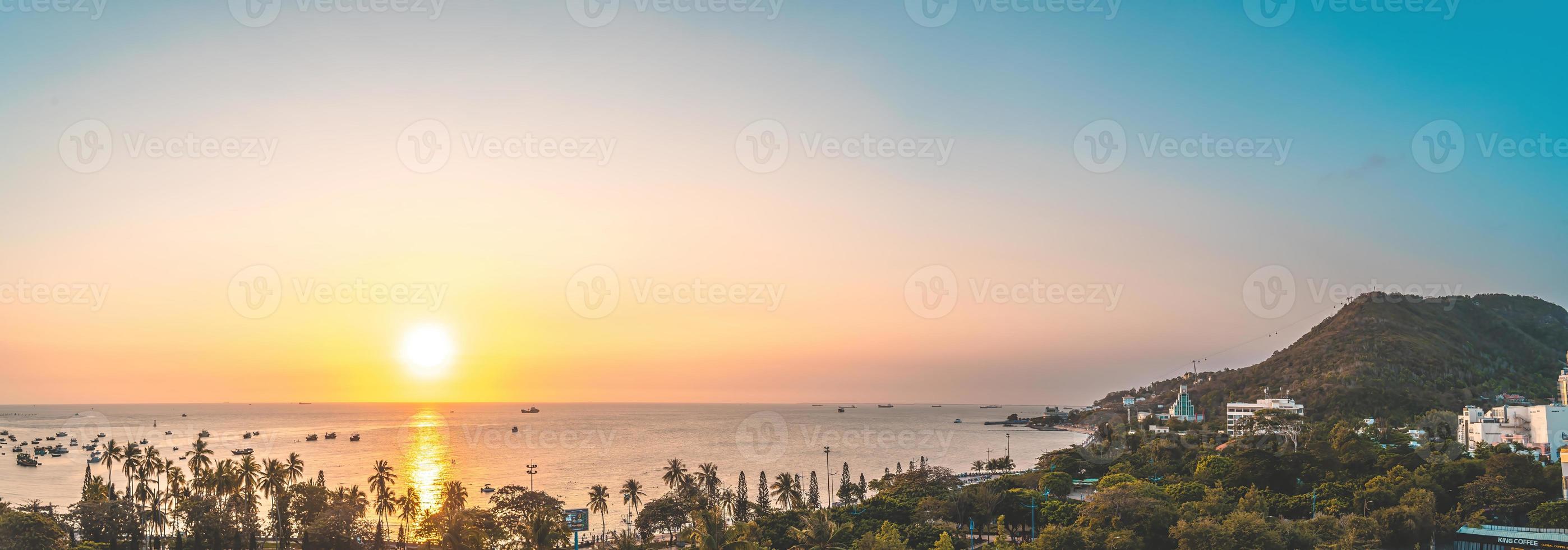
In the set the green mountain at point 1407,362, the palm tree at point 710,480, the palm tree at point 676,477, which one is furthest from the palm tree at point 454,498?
the green mountain at point 1407,362

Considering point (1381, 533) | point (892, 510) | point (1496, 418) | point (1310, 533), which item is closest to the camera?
point (1310, 533)

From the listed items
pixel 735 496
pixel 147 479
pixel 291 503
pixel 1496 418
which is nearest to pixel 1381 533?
pixel 735 496

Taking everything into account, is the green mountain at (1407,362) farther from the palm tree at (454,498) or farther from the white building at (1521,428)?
the palm tree at (454,498)

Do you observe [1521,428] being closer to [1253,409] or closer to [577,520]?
[1253,409]

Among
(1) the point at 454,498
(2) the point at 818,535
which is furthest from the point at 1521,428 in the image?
(1) the point at 454,498

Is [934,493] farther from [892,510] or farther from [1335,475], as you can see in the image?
[1335,475]

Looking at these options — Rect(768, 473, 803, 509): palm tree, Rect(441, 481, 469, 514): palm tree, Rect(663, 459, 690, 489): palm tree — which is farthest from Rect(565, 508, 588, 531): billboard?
Rect(768, 473, 803, 509): palm tree
